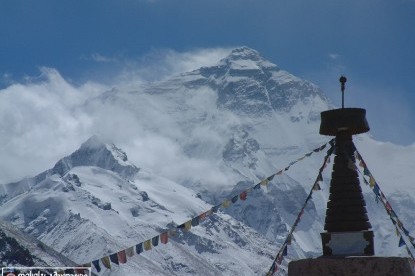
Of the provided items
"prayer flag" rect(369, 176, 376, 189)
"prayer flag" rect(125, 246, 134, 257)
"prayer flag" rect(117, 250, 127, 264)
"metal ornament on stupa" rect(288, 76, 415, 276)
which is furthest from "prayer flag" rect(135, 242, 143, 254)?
"prayer flag" rect(369, 176, 376, 189)

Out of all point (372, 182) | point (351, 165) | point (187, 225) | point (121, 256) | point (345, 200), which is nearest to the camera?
point (345, 200)

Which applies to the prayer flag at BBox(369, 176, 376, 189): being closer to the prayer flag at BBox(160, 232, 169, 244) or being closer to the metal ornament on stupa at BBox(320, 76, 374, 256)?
the metal ornament on stupa at BBox(320, 76, 374, 256)

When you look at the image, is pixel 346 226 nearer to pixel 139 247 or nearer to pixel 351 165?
pixel 351 165

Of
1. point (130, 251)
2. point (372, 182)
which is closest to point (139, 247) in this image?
point (130, 251)

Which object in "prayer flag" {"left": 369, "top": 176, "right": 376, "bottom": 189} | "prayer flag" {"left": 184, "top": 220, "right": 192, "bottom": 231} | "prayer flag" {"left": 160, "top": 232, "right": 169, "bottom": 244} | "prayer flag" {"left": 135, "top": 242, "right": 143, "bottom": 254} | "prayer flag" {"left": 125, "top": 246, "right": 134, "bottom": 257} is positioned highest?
"prayer flag" {"left": 369, "top": 176, "right": 376, "bottom": 189}

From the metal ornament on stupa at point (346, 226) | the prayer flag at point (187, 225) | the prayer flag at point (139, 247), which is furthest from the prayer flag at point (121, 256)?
the metal ornament on stupa at point (346, 226)

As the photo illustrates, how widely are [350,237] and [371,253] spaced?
484 millimetres

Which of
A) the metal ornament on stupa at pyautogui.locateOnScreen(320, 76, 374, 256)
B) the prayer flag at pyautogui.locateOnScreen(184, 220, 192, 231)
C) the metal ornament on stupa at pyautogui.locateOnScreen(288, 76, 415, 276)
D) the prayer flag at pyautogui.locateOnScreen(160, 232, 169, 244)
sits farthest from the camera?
the prayer flag at pyautogui.locateOnScreen(160, 232, 169, 244)

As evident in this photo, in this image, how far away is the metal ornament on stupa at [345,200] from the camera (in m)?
14.1

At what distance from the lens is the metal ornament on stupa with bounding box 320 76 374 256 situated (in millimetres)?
14062

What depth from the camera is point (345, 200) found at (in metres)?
14.3

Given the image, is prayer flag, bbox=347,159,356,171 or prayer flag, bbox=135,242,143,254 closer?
prayer flag, bbox=347,159,356,171

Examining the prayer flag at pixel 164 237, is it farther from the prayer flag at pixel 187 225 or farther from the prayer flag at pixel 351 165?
the prayer flag at pixel 351 165

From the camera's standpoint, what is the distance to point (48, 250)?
198 m
